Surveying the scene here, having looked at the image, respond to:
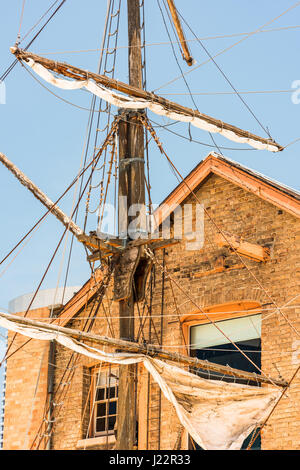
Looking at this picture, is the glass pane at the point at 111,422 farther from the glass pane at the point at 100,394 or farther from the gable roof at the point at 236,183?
the gable roof at the point at 236,183

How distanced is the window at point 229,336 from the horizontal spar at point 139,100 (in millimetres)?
3174

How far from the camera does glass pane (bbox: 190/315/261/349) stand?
18.2 m

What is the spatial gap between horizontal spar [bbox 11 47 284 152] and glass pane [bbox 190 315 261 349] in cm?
335

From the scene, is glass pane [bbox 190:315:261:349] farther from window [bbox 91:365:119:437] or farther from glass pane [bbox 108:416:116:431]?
glass pane [bbox 108:416:116:431]

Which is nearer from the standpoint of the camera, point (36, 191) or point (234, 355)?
point (234, 355)

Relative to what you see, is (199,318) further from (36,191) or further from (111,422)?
(36,191)

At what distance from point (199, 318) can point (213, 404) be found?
2572 mm

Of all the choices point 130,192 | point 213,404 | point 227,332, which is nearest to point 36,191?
point 130,192

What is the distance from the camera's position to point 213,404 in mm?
16625

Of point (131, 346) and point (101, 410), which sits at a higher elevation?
point (101, 410)

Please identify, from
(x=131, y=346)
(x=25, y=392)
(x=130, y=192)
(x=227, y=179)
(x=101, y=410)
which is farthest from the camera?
(x=25, y=392)

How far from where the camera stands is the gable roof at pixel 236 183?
17.9 metres

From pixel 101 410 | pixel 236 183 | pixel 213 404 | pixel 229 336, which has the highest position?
pixel 236 183

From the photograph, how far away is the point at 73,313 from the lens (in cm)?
2055
